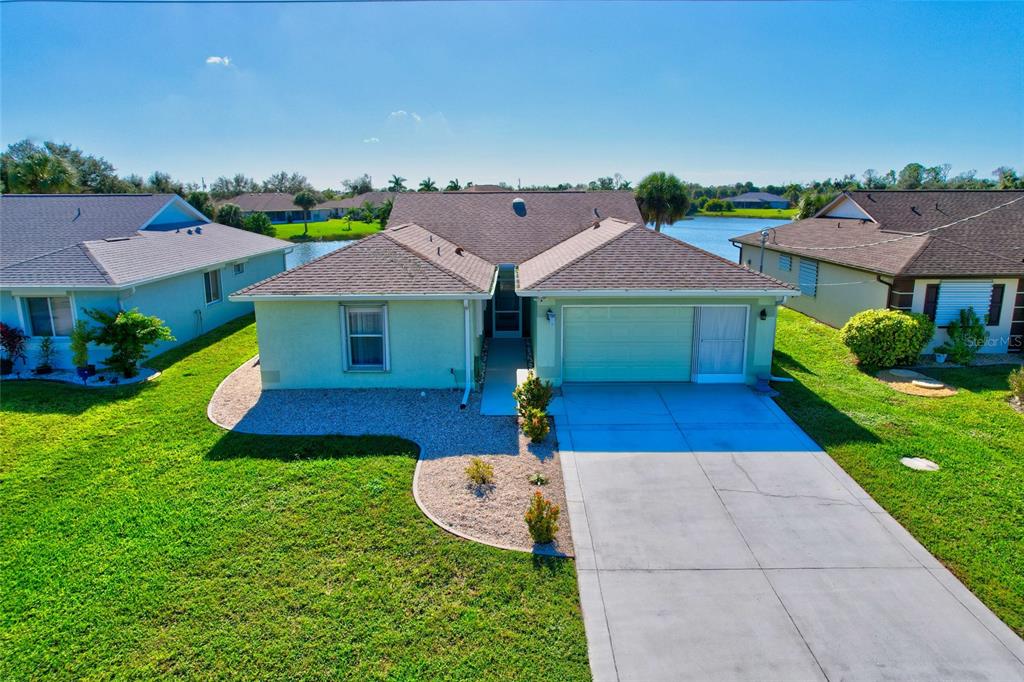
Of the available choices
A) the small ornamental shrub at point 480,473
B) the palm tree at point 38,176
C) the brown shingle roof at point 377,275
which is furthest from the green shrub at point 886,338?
the palm tree at point 38,176

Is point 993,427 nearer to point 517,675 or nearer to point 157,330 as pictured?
point 517,675

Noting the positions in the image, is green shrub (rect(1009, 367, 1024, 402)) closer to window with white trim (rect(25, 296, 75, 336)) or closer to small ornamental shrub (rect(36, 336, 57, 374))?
window with white trim (rect(25, 296, 75, 336))

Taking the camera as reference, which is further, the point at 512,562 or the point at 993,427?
the point at 993,427

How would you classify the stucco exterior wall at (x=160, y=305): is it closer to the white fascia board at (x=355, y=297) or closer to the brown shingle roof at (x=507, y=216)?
the white fascia board at (x=355, y=297)

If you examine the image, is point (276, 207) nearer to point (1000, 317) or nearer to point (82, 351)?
point (82, 351)

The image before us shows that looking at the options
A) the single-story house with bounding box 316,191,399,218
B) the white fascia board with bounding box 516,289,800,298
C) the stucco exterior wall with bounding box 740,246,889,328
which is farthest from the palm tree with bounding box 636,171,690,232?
the single-story house with bounding box 316,191,399,218

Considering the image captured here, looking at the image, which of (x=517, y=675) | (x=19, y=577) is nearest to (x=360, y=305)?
(x=19, y=577)

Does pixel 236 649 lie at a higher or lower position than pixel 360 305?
lower

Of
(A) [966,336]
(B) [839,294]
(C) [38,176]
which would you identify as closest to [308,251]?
(C) [38,176]

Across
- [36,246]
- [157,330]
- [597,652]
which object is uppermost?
[36,246]
